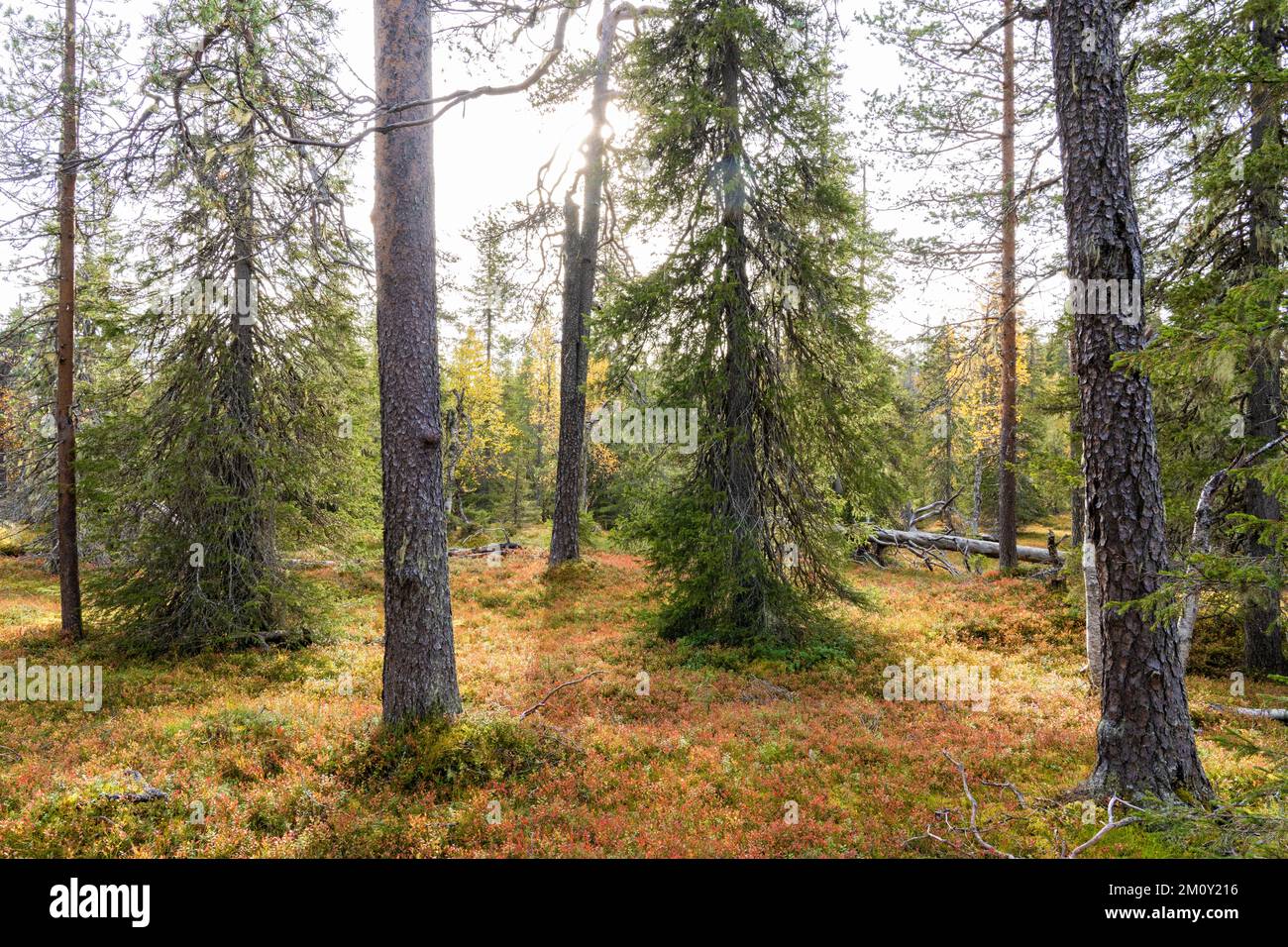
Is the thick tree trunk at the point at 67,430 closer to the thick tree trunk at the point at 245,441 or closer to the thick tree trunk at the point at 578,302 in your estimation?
the thick tree trunk at the point at 245,441

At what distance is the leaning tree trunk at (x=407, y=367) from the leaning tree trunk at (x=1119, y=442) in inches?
230

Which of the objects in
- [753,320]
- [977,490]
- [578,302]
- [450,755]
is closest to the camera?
[450,755]

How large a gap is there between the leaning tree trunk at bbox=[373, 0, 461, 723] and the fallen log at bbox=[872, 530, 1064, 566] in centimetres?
1637

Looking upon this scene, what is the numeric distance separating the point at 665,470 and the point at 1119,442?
7.07 metres

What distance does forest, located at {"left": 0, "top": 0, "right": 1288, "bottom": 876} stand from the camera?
15.6ft

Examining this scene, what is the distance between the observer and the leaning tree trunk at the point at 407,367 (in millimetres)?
5828

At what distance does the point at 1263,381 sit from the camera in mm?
8922

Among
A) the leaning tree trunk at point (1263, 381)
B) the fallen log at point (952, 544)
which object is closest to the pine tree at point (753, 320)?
the leaning tree trunk at point (1263, 381)

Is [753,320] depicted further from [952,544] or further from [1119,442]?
[952,544]

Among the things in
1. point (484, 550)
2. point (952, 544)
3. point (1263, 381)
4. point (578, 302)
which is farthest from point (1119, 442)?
point (484, 550)

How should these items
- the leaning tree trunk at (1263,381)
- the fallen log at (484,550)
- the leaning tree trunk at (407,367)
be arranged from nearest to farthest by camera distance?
1. the leaning tree trunk at (407,367)
2. the leaning tree trunk at (1263,381)
3. the fallen log at (484,550)

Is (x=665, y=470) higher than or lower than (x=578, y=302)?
lower

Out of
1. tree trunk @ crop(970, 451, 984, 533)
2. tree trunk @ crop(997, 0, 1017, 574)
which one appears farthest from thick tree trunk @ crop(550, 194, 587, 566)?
tree trunk @ crop(970, 451, 984, 533)
